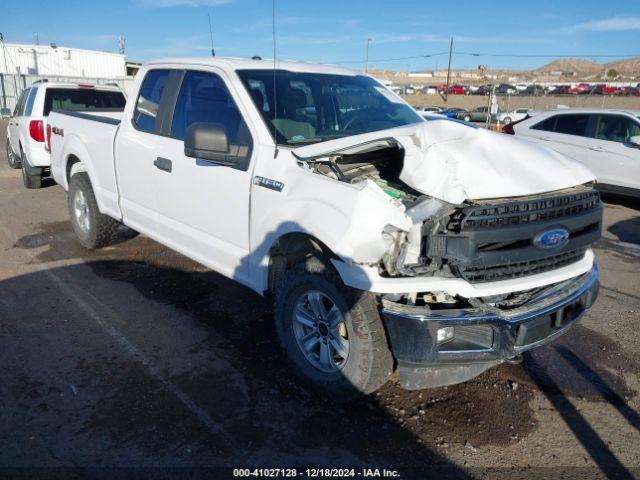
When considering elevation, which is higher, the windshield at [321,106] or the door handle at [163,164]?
the windshield at [321,106]

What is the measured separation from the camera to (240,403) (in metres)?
3.34

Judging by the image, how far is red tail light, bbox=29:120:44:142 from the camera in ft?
30.7

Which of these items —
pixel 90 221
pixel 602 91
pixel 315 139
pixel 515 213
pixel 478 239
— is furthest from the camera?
pixel 602 91

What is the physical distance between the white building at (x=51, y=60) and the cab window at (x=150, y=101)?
38458 millimetres

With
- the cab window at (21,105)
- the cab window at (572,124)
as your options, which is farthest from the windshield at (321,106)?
the cab window at (21,105)

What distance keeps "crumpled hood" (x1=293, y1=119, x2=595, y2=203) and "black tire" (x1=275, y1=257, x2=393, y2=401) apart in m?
0.72

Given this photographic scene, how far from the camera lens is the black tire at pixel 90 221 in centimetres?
597

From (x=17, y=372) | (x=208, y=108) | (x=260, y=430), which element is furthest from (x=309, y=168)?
(x=17, y=372)

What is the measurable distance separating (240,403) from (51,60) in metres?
44.4

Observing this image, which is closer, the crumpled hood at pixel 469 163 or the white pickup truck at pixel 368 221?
the white pickup truck at pixel 368 221

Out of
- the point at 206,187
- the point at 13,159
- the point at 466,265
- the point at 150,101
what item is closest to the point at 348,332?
the point at 466,265

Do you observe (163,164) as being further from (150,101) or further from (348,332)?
(348,332)

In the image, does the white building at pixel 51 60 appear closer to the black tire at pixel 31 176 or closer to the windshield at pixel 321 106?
the black tire at pixel 31 176

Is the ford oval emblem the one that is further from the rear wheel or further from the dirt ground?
the rear wheel
